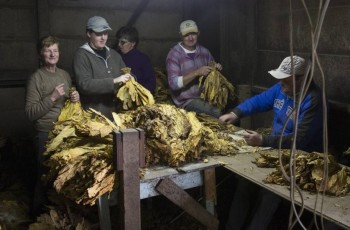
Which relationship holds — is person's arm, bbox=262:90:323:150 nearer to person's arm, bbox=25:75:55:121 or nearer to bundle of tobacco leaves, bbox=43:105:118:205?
bundle of tobacco leaves, bbox=43:105:118:205

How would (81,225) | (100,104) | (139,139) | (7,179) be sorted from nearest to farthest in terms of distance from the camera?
1. (139,139)
2. (81,225)
3. (100,104)
4. (7,179)

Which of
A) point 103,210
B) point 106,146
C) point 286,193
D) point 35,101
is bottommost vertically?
point 103,210

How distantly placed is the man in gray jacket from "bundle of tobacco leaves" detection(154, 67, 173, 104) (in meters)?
1.60

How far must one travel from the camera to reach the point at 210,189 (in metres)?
3.56

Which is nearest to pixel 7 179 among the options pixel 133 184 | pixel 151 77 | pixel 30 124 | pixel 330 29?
pixel 30 124

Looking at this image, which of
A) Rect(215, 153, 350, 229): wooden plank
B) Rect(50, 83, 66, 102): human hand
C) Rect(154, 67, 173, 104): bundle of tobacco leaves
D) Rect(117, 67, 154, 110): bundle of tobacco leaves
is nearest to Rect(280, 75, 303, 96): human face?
Rect(215, 153, 350, 229): wooden plank

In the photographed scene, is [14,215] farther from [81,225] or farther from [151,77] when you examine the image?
[151,77]

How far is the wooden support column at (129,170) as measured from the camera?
8.18 ft

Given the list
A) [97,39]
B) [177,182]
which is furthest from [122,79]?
[177,182]

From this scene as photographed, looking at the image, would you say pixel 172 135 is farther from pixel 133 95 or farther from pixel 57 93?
pixel 57 93

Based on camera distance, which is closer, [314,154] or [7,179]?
[314,154]

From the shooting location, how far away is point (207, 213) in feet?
11.6

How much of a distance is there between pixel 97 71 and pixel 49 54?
613mm

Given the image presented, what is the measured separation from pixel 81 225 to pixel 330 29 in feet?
12.1
